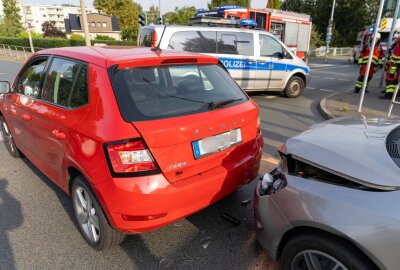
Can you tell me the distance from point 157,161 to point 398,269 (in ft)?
5.00

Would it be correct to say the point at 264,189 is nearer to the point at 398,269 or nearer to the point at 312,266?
the point at 312,266

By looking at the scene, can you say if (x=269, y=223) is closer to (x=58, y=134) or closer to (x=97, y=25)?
(x=58, y=134)

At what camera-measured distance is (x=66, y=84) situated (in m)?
2.73

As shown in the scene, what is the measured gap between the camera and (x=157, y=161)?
215 cm

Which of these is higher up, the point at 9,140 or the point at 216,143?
the point at 216,143

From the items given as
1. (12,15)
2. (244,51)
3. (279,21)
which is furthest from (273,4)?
(12,15)

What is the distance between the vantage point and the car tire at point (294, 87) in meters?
9.23

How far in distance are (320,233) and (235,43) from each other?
710 cm

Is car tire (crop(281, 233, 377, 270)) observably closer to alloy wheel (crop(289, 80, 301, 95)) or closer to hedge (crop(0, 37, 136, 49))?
alloy wheel (crop(289, 80, 301, 95))

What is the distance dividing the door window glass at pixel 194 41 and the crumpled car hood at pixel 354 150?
5.52m

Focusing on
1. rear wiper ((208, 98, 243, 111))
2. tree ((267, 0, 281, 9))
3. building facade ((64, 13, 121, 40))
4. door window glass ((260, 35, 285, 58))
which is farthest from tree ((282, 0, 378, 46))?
rear wiper ((208, 98, 243, 111))

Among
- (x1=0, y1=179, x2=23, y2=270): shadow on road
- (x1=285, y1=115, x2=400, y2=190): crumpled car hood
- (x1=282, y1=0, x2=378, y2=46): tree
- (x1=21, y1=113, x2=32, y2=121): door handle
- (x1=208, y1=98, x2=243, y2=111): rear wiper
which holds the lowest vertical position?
(x1=0, y1=179, x2=23, y2=270): shadow on road

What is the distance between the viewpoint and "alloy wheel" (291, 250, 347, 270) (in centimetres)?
170

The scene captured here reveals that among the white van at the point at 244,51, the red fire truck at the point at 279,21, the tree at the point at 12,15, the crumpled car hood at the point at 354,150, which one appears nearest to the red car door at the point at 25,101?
the crumpled car hood at the point at 354,150
